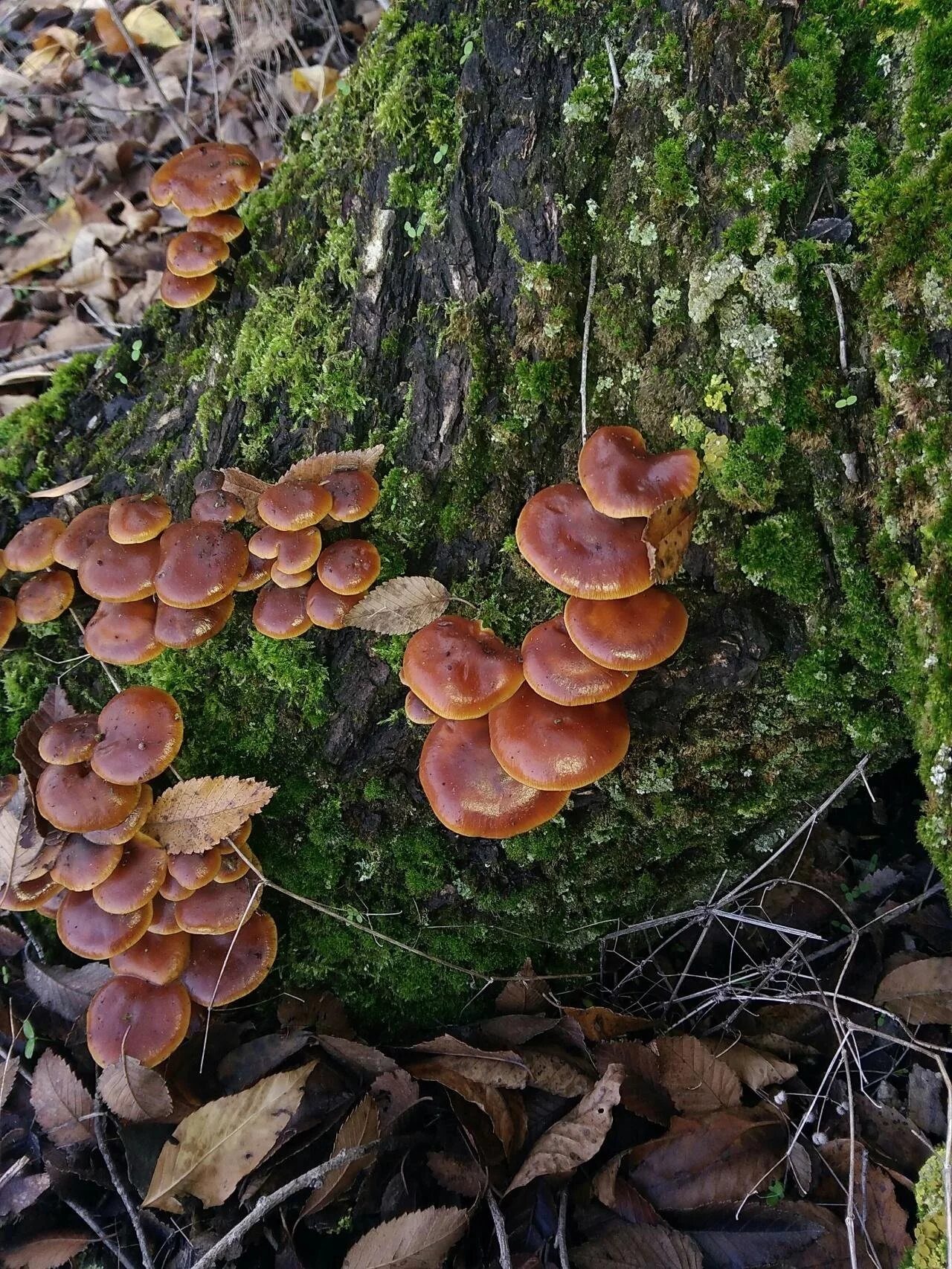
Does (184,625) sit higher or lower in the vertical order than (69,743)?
higher

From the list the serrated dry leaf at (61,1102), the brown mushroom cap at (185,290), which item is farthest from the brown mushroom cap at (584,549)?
the serrated dry leaf at (61,1102)

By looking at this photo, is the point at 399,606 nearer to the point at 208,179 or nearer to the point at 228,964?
the point at 228,964

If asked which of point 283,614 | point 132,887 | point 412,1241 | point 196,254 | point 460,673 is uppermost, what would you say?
point 196,254

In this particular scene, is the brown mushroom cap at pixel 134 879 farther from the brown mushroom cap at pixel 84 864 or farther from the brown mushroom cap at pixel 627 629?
the brown mushroom cap at pixel 627 629

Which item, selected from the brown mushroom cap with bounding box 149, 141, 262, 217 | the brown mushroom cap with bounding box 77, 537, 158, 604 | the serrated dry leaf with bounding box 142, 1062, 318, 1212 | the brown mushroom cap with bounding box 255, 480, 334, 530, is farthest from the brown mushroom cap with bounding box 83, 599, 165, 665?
the brown mushroom cap with bounding box 149, 141, 262, 217

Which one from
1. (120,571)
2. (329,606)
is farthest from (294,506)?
(120,571)

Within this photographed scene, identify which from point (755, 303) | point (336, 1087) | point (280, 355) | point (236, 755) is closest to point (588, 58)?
point (755, 303)
